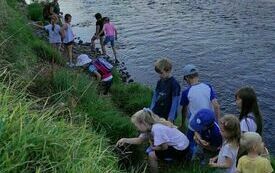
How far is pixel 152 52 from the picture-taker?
827 inches

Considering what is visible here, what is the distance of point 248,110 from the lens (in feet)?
25.2

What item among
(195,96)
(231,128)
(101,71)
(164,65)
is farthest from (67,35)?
(231,128)

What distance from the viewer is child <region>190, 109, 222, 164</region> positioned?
798 cm

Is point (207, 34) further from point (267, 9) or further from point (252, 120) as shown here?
point (252, 120)

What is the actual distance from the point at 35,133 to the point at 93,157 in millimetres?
727

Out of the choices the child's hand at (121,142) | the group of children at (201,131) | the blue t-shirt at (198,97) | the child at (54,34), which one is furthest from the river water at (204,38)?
the child's hand at (121,142)

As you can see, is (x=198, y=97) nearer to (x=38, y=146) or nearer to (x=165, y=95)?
(x=165, y=95)

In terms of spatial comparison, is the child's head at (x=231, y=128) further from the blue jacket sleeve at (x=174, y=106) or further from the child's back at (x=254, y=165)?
the blue jacket sleeve at (x=174, y=106)

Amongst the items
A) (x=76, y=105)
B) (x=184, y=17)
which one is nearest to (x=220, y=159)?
(x=76, y=105)

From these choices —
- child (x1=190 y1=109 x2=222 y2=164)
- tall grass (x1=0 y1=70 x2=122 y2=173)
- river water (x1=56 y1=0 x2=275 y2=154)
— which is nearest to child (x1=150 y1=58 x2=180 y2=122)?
child (x1=190 y1=109 x2=222 y2=164)

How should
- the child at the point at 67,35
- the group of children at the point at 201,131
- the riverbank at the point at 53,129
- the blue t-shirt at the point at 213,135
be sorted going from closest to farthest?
the riverbank at the point at 53,129 < the group of children at the point at 201,131 < the blue t-shirt at the point at 213,135 < the child at the point at 67,35

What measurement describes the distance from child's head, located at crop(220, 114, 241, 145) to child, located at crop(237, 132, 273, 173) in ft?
0.71

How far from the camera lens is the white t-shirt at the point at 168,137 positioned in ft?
25.5

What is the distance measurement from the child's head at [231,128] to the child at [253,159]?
22cm
